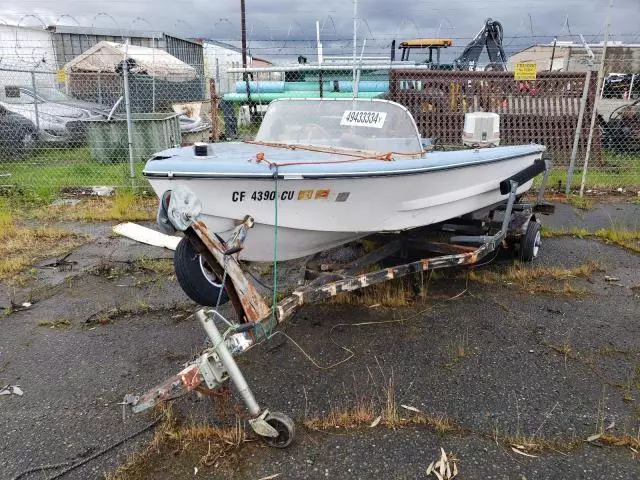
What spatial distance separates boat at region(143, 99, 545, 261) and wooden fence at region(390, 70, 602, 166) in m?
5.13

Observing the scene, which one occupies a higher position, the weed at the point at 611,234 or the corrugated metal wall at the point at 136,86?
the corrugated metal wall at the point at 136,86

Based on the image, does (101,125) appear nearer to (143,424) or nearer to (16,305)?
(16,305)

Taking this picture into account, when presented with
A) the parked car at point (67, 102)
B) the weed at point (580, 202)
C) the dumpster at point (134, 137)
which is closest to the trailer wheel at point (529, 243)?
the weed at point (580, 202)

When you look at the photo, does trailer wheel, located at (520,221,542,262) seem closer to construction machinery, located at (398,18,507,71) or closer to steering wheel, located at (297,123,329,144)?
steering wheel, located at (297,123,329,144)

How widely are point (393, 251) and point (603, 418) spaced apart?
2297 millimetres

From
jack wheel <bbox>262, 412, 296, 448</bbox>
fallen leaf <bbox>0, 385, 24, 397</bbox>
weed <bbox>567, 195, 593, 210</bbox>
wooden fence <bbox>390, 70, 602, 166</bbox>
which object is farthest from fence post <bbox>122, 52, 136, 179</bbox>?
weed <bbox>567, 195, 593, 210</bbox>

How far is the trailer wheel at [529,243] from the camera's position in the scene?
538 centimetres

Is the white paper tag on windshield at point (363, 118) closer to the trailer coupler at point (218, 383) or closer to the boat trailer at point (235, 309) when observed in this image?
the boat trailer at point (235, 309)

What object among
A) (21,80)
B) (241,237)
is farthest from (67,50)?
(241,237)

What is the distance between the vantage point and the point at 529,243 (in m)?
5.38

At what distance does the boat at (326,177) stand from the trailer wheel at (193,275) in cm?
24

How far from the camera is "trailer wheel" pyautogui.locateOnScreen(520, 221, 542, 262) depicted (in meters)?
5.38

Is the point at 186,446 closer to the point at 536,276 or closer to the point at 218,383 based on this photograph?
the point at 218,383

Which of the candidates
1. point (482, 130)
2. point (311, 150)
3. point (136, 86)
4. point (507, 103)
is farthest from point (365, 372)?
point (136, 86)
